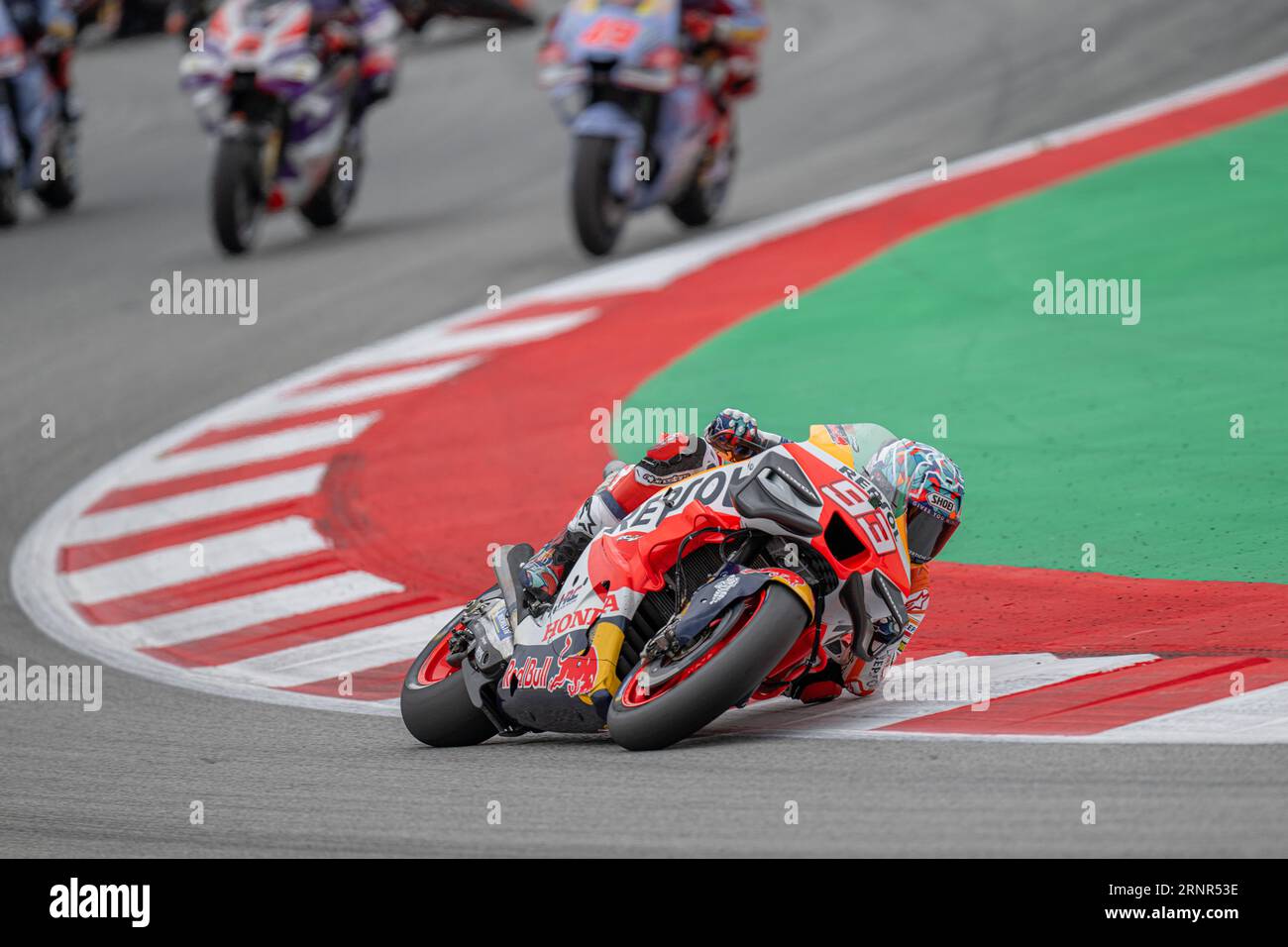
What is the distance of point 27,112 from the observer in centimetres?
1702

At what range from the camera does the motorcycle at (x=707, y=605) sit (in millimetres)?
5785

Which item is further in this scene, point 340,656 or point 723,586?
point 340,656

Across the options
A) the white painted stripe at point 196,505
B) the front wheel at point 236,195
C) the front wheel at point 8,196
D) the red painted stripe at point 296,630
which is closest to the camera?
the red painted stripe at point 296,630

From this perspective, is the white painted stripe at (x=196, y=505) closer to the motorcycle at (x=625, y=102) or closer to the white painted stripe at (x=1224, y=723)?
the motorcycle at (x=625, y=102)

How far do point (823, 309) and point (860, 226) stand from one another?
220 centimetres

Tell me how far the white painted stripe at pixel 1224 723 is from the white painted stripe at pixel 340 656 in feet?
Result: 10.5

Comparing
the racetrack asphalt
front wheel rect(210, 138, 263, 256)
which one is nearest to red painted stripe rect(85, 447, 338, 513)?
the racetrack asphalt

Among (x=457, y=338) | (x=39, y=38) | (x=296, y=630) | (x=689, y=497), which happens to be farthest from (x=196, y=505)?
(x=39, y=38)

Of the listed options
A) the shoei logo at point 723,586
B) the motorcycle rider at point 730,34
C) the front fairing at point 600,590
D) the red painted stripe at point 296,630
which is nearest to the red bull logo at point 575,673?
the front fairing at point 600,590

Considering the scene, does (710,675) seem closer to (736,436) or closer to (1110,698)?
(736,436)

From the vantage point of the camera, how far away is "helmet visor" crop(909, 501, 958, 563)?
6.26 m

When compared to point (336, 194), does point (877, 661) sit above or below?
below

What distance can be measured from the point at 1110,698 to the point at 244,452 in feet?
21.4
